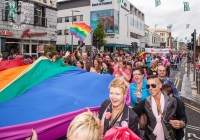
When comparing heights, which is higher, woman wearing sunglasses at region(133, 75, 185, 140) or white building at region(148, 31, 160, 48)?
white building at region(148, 31, 160, 48)

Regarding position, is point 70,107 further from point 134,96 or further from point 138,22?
point 138,22

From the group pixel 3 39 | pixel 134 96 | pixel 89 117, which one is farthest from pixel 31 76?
pixel 3 39

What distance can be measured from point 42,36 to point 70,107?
20871 mm

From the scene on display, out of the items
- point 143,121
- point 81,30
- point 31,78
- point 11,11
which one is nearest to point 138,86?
point 143,121

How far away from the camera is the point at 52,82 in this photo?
4.41 meters

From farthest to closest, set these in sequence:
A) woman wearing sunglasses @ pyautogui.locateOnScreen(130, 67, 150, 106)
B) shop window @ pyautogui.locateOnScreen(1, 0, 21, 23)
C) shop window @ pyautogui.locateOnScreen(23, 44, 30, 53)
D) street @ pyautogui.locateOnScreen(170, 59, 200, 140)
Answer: shop window @ pyautogui.locateOnScreen(23, 44, 30, 53) → shop window @ pyautogui.locateOnScreen(1, 0, 21, 23) → street @ pyautogui.locateOnScreen(170, 59, 200, 140) → woman wearing sunglasses @ pyautogui.locateOnScreen(130, 67, 150, 106)

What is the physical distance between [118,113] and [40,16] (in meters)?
22.0

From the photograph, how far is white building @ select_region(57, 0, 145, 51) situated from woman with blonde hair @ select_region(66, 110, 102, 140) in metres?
40.4

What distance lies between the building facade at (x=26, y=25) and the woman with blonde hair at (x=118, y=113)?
706 inches

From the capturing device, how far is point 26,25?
20.8 m

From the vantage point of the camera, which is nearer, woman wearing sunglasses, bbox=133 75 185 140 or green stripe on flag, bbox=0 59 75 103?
woman wearing sunglasses, bbox=133 75 185 140

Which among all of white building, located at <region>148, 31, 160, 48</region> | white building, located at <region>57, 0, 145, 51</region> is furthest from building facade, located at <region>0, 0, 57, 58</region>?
white building, located at <region>148, 31, 160, 48</region>

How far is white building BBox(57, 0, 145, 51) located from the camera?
47.2 meters

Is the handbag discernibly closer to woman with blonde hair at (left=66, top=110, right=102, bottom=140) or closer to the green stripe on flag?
woman with blonde hair at (left=66, top=110, right=102, bottom=140)
